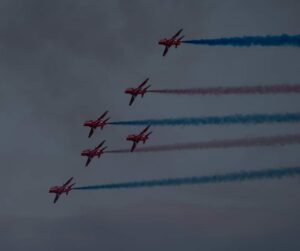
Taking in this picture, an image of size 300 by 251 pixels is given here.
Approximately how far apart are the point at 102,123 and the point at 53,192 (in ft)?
85.7

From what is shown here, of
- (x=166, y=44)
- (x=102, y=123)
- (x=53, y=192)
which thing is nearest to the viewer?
(x=166, y=44)

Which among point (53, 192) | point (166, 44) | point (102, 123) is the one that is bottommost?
point (53, 192)

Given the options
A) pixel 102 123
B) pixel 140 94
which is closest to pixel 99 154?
pixel 102 123

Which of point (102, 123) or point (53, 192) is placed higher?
point (102, 123)

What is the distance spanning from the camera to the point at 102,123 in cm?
14675

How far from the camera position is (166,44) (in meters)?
132

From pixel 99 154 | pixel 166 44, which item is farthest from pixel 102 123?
pixel 166 44

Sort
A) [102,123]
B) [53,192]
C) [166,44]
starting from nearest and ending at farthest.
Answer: [166,44], [102,123], [53,192]

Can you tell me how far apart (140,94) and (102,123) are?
12.7 m

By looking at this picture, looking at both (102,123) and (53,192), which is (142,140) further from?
(53,192)

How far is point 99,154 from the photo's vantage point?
153 metres

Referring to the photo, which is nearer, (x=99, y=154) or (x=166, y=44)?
(x=166, y=44)

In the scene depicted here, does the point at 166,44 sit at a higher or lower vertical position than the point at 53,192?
higher

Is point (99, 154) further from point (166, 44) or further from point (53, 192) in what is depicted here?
point (166, 44)
